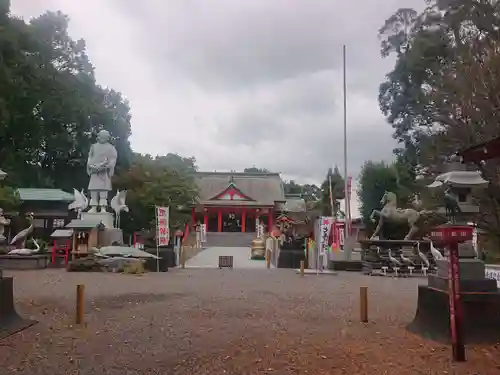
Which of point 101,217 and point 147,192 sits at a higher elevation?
point 147,192

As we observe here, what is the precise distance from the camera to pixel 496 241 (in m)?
20.2

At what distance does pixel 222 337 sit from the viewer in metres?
6.95

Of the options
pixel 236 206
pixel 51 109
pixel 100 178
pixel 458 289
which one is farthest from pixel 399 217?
pixel 236 206

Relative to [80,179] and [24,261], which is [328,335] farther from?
[80,179]

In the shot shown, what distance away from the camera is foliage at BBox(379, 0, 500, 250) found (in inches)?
637

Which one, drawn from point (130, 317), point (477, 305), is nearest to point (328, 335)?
point (477, 305)

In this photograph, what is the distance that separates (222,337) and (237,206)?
40253mm

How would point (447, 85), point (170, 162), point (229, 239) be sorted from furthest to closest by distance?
point (229, 239) < point (170, 162) < point (447, 85)

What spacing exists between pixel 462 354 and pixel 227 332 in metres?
3.37

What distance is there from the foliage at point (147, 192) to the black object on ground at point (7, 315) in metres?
23.4

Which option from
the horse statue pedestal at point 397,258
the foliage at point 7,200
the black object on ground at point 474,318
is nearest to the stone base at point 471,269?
the black object on ground at point 474,318

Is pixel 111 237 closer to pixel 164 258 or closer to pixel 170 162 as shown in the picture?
pixel 164 258

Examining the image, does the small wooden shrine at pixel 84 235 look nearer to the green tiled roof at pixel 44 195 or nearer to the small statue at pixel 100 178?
the small statue at pixel 100 178

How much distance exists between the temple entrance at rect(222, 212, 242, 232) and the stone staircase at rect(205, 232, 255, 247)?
11.5 ft
